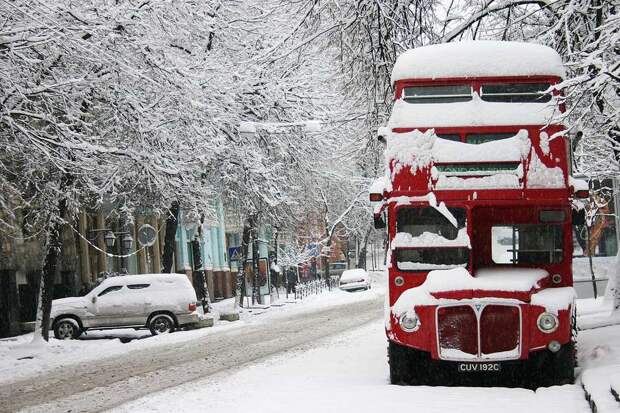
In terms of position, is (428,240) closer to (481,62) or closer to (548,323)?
(548,323)

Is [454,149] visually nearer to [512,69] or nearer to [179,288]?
[512,69]

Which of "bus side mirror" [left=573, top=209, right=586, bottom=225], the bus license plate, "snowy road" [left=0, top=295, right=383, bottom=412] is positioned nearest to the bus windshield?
"bus side mirror" [left=573, top=209, right=586, bottom=225]

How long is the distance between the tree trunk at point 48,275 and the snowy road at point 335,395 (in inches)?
400

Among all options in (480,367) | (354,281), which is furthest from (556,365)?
(354,281)

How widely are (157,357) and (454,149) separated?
10.1 metres

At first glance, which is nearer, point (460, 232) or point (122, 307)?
point (460, 232)

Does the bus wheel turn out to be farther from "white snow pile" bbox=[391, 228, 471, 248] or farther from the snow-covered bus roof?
the snow-covered bus roof

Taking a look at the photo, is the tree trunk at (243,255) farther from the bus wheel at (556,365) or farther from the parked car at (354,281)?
the bus wheel at (556,365)

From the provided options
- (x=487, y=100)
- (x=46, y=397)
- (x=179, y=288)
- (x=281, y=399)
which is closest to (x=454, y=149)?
(x=487, y=100)

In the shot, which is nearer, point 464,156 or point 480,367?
point 480,367

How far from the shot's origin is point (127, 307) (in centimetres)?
2875

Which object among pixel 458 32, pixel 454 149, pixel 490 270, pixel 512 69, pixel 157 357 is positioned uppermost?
pixel 458 32

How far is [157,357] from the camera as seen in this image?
20016mm

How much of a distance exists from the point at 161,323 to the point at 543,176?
19.0 m
